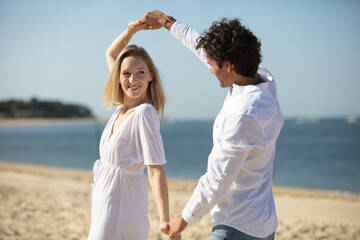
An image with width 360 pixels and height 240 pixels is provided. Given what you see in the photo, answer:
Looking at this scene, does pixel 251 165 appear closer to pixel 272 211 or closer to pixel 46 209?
pixel 272 211

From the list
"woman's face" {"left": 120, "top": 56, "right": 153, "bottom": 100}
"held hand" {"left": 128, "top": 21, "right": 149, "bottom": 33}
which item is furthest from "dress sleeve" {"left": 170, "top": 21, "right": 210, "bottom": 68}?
"woman's face" {"left": 120, "top": 56, "right": 153, "bottom": 100}

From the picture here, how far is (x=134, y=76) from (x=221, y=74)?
672mm

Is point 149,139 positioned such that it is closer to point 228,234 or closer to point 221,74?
point 221,74

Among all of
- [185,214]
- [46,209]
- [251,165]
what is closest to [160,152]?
[185,214]

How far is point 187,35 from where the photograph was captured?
2668mm

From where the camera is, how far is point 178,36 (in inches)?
108

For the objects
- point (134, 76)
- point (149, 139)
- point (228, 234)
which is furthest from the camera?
point (134, 76)

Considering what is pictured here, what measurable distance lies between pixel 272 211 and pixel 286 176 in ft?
67.7

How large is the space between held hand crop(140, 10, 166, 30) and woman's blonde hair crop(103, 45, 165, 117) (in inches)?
20.6

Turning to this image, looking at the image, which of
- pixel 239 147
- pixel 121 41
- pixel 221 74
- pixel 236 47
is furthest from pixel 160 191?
pixel 121 41

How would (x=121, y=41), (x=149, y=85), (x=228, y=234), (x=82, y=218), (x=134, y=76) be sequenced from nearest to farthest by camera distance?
(x=228, y=234), (x=134, y=76), (x=149, y=85), (x=121, y=41), (x=82, y=218)

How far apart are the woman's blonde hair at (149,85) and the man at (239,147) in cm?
63

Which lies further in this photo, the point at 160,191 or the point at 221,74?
the point at 160,191

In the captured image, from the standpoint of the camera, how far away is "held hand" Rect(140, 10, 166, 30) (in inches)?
114
